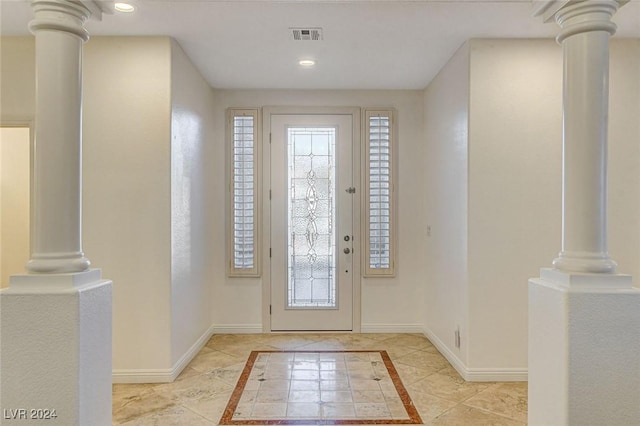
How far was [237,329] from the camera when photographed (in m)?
4.49

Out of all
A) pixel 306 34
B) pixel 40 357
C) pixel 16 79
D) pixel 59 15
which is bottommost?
pixel 40 357

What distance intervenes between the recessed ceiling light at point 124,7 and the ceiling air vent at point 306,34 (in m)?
1.08

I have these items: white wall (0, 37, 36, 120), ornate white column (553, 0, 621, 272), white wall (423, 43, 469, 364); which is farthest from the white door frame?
ornate white column (553, 0, 621, 272)

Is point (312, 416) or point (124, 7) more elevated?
point (124, 7)

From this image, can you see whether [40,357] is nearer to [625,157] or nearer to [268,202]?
[268,202]

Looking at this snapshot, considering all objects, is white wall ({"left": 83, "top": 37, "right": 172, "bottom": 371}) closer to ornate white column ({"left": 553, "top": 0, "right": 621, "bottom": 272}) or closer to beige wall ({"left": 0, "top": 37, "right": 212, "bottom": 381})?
beige wall ({"left": 0, "top": 37, "right": 212, "bottom": 381})

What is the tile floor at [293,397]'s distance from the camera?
2629 mm

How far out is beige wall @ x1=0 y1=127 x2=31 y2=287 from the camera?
466cm

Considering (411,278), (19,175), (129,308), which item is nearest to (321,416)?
(129,308)

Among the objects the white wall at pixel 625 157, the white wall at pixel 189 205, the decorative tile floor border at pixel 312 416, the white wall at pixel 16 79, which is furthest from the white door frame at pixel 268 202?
the white wall at pixel 625 157

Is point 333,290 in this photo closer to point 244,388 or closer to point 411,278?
point 411,278

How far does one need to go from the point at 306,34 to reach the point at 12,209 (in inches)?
158

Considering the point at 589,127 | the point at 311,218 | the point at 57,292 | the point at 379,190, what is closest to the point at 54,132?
the point at 57,292

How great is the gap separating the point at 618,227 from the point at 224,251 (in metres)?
3.69
